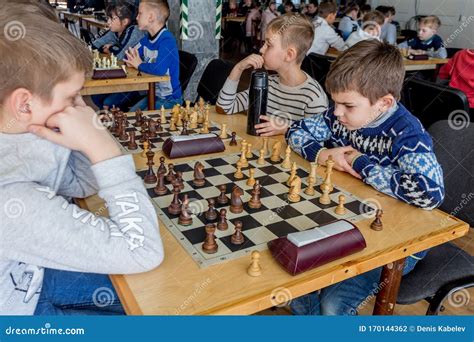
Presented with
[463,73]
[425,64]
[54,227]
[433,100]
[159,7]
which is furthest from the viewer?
[425,64]

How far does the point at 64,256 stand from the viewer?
818 mm

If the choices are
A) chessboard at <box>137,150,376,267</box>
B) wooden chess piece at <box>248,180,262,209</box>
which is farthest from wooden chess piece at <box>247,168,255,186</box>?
wooden chess piece at <box>248,180,262,209</box>

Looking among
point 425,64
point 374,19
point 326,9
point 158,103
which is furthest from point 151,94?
point 374,19

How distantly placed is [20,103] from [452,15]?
7849 mm

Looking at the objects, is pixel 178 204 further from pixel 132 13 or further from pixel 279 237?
pixel 132 13

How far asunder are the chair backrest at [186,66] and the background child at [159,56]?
0.33ft

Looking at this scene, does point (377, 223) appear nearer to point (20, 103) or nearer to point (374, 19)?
point (20, 103)

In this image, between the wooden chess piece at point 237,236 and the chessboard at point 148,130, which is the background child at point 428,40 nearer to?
the chessboard at point 148,130

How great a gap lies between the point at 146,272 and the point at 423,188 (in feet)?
2.47

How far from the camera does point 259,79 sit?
1666 millimetres

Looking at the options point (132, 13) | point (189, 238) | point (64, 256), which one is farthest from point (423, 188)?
point (132, 13)

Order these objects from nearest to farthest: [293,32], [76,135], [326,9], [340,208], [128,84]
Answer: [76,135] → [340,208] → [293,32] → [128,84] → [326,9]

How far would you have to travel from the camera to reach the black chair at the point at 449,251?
1.29 metres

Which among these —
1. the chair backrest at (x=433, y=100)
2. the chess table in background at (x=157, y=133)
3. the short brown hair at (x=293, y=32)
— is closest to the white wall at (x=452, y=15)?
the chair backrest at (x=433, y=100)
